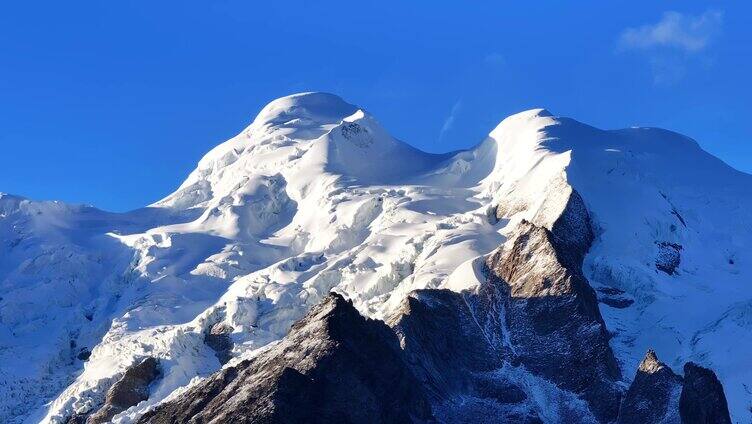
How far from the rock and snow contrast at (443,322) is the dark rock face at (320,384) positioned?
22 centimetres

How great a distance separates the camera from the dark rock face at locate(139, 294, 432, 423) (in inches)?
3777

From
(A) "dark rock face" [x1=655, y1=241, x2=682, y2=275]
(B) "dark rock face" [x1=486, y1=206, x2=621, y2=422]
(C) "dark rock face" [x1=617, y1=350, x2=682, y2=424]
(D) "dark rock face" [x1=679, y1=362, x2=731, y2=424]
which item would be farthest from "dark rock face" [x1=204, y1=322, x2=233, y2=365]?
(D) "dark rock face" [x1=679, y1=362, x2=731, y2=424]

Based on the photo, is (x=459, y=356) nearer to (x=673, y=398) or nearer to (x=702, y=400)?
(x=673, y=398)

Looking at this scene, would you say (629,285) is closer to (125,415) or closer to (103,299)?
(125,415)

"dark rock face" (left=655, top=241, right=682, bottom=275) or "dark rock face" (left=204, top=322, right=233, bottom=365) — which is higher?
"dark rock face" (left=655, top=241, right=682, bottom=275)

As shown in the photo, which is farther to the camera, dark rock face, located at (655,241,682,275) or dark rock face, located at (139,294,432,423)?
dark rock face, located at (655,241,682,275)

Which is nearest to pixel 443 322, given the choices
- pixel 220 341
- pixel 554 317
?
pixel 554 317

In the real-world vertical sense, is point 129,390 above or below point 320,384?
above

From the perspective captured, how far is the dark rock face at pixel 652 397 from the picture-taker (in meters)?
116

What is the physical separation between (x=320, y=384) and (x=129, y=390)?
63.4 metres

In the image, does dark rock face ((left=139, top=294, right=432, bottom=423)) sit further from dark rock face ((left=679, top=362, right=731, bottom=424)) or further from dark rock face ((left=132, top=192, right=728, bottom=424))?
dark rock face ((left=679, top=362, right=731, bottom=424))

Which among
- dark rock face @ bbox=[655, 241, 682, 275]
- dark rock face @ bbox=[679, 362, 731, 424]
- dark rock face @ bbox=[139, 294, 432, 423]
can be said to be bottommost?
dark rock face @ bbox=[679, 362, 731, 424]

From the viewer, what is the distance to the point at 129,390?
154250mm

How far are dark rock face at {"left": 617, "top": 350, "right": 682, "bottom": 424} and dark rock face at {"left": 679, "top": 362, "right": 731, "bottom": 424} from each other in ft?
6.70
